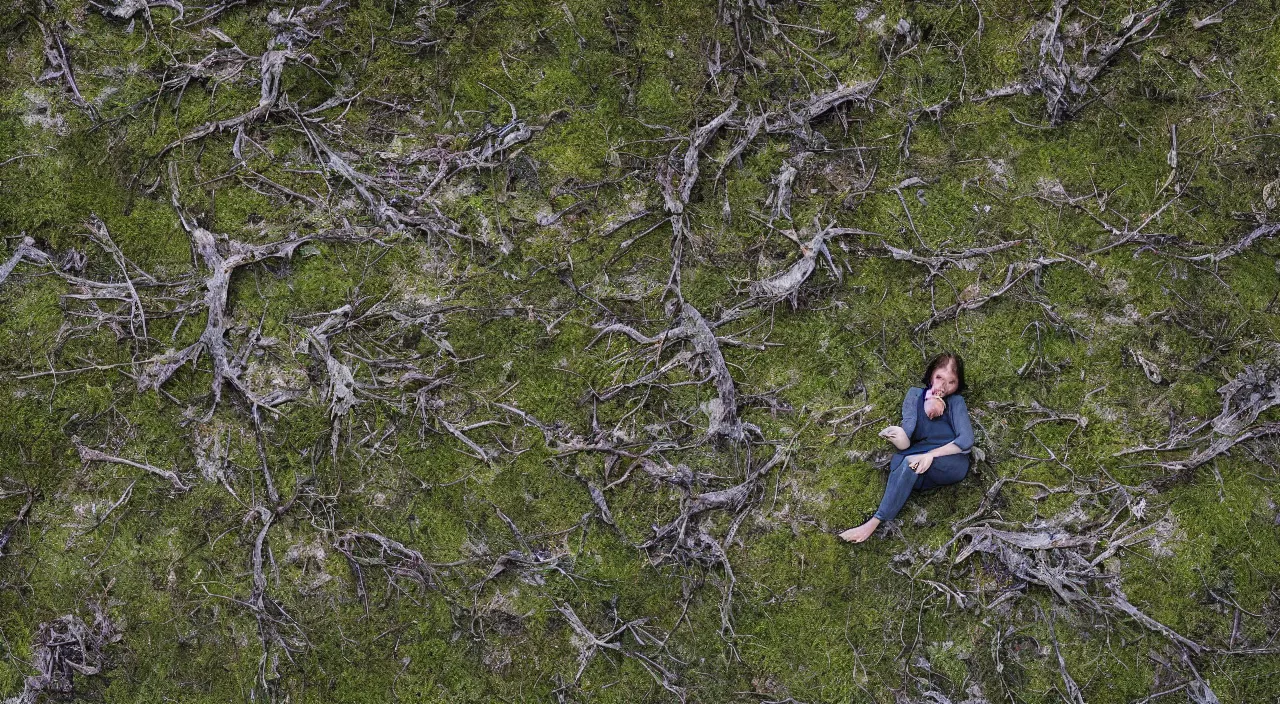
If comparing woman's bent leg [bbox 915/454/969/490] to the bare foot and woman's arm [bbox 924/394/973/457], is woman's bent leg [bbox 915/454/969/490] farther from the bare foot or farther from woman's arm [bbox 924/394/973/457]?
the bare foot

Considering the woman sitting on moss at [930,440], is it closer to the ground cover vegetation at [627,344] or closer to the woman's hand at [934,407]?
the woman's hand at [934,407]

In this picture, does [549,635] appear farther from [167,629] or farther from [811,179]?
[811,179]

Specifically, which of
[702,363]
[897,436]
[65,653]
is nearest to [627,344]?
[702,363]

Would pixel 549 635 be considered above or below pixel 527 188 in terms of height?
below

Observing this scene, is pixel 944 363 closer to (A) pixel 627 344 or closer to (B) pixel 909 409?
(B) pixel 909 409

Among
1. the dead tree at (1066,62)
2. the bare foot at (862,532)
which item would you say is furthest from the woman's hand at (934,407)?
the dead tree at (1066,62)

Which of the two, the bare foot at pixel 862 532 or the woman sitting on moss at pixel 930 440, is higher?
the woman sitting on moss at pixel 930 440

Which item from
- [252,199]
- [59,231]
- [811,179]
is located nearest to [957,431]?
[811,179]

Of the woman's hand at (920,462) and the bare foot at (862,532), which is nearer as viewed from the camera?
the woman's hand at (920,462)
